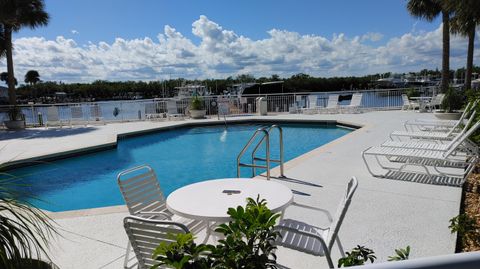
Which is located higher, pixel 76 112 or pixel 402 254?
pixel 76 112

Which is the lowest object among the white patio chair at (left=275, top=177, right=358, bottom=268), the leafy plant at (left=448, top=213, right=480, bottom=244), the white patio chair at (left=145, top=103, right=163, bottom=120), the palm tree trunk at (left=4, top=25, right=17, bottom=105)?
the leafy plant at (left=448, top=213, right=480, bottom=244)

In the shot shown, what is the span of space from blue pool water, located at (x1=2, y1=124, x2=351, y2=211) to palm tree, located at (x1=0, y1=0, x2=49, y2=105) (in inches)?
311

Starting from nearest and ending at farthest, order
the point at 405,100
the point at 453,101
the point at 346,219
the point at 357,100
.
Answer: the point at 346,219
the point at 453,101
the point at 405,100
the point at 357,100

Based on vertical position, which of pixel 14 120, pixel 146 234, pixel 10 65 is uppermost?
pixel 10 65

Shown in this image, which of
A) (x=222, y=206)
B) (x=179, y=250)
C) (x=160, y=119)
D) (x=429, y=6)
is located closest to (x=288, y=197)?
(x=222, y=206)

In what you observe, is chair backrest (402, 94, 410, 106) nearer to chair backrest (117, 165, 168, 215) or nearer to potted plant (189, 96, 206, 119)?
potted plant (189, 96, 206, 119)

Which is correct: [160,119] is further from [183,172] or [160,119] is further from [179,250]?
[179,250]

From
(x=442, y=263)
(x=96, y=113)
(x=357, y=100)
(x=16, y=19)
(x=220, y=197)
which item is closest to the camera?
(x=442, y=263)

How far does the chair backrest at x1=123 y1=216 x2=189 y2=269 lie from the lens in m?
1.94

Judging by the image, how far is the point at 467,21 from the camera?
43.7 feet

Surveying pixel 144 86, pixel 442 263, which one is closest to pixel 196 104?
pixel 442 263

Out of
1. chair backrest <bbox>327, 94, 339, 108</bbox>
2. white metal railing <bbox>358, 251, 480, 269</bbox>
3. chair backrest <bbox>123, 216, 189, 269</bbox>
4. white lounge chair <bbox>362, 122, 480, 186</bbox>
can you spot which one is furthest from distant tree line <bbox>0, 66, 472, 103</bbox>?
white metal railing <bbox>358, 251, 480, 269</bbox>

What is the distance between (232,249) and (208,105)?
16007 mm

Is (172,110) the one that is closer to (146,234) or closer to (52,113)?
(52,113)
